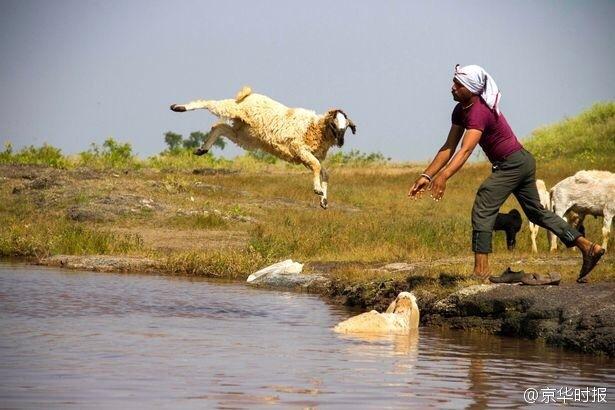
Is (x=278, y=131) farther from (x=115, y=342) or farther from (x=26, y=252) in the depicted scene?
(x=115, y=342)

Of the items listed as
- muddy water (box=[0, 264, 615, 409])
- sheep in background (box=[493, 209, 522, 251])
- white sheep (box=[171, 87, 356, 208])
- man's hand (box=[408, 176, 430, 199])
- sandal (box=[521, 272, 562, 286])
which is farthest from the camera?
white sheep (box=[171, 87, 356, 208])

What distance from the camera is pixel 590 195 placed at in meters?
19.4

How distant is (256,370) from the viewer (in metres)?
8.88

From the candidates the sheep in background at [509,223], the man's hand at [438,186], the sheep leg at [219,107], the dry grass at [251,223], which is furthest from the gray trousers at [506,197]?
the sheep leg at [219,107]

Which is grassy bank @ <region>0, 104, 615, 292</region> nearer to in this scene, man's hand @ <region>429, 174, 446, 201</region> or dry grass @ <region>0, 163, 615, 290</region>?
dry grass @ <region>0, 163, 615, 290</region>

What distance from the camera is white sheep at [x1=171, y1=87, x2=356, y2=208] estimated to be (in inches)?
685

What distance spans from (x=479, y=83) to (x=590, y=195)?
28.4ft

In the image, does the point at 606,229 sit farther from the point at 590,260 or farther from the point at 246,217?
the point at 246,217

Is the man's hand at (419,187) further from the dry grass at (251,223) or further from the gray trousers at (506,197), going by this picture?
the dry grass at (251,223)

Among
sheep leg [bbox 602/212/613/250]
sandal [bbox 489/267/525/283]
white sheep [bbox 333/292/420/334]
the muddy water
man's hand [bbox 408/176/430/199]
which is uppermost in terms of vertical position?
sheep leg [bbox 602/212/613/250]

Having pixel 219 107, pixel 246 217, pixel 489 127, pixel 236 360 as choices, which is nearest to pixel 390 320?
pixel 489 127

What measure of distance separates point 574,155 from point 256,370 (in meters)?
38.7

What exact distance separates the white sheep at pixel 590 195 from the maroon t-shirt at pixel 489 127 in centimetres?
791

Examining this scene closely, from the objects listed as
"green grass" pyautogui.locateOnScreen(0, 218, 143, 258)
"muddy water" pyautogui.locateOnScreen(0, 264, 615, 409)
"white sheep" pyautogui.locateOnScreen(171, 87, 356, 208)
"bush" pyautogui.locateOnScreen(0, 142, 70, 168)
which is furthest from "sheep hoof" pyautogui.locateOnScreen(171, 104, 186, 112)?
"bush" pyautogui.locateOnScreen(0, 142, 70, 168)
